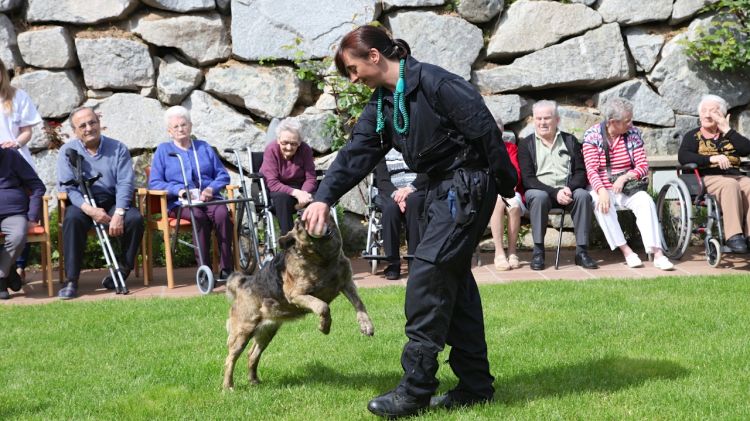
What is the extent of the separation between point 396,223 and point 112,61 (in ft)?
12.1

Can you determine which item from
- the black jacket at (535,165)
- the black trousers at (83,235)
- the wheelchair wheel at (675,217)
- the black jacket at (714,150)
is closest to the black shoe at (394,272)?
the black jacket at (535,165)

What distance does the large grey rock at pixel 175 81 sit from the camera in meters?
9.18

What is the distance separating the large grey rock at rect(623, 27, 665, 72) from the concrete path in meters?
2.25

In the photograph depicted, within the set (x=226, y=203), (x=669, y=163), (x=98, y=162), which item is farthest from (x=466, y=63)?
(x=98, y=162)

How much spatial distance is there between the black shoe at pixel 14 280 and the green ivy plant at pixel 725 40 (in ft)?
23.0

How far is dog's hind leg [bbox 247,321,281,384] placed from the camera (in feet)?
13.9

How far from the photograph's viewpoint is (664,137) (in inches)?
370

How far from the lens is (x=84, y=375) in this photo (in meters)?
4.61

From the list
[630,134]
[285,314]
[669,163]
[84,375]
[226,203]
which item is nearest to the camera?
[285,314]

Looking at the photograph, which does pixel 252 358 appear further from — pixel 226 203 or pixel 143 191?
pixel 143 191

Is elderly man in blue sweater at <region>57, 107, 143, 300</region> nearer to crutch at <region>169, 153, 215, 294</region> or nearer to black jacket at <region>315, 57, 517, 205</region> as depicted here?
crutch at <region>169, 153, 215, 294</region>

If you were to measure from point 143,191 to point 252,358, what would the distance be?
355cm

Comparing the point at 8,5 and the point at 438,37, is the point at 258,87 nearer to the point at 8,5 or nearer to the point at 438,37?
the point at 438,37

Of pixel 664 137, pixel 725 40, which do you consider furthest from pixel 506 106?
pixel 725 40
